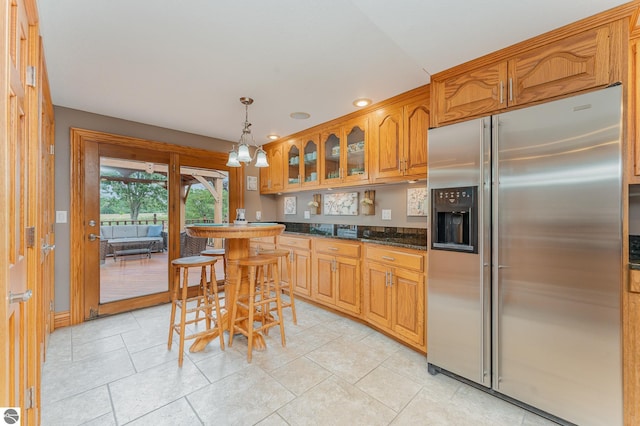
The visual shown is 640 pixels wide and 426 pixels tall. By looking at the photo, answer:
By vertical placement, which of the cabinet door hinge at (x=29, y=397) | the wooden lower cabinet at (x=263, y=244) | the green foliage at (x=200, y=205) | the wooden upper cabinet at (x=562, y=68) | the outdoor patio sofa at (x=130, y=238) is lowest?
the cabinet door hinge at (x=29, y=397)

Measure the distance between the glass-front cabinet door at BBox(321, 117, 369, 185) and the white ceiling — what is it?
419mm

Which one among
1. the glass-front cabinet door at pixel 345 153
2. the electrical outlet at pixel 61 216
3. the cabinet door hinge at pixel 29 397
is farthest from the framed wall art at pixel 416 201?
the electrical outlet at pixel 61 216

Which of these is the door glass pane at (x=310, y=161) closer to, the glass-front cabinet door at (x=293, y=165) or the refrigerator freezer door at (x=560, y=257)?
the glass-front cabinet door at (x=293, y=165)

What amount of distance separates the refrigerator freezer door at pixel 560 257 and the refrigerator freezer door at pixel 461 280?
2.7 inches

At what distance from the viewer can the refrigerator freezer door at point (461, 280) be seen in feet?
5.79

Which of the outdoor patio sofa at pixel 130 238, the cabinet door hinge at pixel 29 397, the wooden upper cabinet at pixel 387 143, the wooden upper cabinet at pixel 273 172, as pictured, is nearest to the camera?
the cabinet door hinge at pixel 29 397

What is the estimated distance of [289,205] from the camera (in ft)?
14.6

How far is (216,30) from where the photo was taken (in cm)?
167

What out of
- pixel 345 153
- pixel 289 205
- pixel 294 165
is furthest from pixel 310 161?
pixel 289 205

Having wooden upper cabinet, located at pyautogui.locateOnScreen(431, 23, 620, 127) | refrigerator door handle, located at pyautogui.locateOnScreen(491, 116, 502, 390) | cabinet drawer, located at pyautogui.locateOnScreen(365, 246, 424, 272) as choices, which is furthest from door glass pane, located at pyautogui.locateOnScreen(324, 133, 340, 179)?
refrigerator door handle, located at pyautogui.locateOnScreen(491, 116, 502, 390)

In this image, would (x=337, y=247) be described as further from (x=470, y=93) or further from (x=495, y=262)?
(x=470, y=93)

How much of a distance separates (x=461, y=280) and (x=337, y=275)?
1433 millimetres

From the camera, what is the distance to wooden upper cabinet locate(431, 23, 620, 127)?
4.76 ft

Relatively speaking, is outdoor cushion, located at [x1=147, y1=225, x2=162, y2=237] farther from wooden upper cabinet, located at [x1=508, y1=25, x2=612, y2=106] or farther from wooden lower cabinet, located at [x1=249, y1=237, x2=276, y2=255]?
wooden upper cabinet, located at [x1=508, y1=25, x2=612, y2=106]
